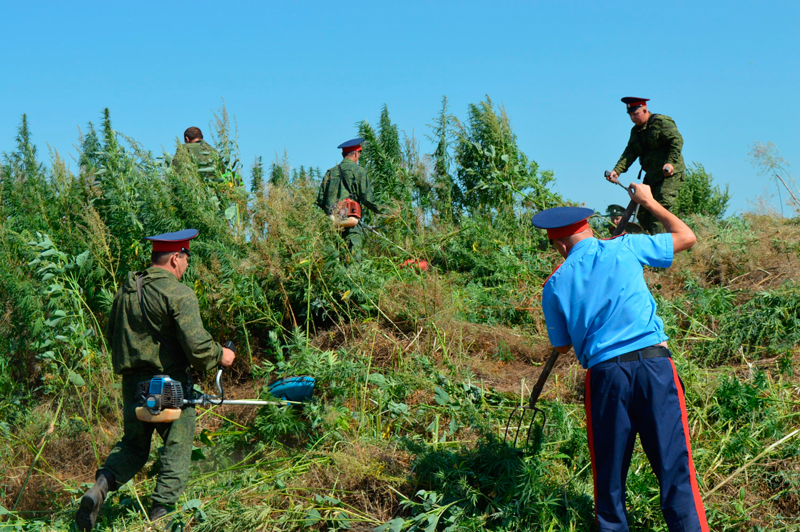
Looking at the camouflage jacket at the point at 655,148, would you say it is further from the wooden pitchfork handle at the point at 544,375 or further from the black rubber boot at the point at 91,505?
the black rubber boot at the point at 91,505

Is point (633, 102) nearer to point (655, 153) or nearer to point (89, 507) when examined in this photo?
point (655, 153)

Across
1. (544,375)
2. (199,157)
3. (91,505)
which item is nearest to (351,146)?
(199,157)

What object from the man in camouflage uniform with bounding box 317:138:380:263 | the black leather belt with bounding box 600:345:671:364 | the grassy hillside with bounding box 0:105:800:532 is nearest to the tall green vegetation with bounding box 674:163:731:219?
the grassy hillside with bounding box 0:105:800:532

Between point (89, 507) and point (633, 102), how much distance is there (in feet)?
22.7

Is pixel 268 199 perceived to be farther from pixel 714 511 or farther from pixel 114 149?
pixel 714 511

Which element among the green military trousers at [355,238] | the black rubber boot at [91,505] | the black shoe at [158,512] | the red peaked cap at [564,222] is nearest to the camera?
the red peaked cap at [564,222]

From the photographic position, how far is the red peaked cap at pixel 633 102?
25.4ft

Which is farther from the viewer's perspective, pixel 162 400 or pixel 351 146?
pixel 351 146

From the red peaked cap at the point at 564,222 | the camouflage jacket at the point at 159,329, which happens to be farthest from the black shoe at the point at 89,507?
the red peaked cap at the point at 564,222

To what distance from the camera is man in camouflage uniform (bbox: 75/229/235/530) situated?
14.6 feet

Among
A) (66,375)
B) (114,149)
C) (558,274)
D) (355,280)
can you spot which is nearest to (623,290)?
(558,274)

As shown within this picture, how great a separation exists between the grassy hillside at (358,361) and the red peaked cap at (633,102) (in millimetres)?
1640

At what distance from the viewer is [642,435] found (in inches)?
130

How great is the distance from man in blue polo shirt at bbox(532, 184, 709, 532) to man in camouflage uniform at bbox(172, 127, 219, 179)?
5.10m
